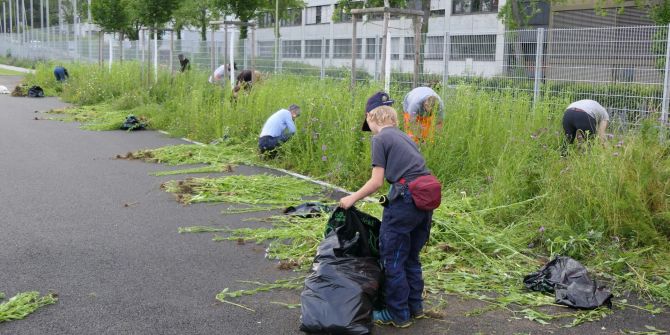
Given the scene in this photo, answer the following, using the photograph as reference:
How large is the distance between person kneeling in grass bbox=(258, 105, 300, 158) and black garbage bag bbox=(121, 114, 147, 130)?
6124 millimetres

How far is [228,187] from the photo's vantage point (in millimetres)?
9000

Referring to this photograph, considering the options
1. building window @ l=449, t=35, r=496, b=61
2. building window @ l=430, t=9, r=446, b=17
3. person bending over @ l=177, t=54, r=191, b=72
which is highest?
building window @ l=430, t=9, r=446, b=17

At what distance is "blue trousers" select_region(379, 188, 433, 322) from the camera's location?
4559 mm

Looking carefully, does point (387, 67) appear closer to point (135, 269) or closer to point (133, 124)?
point (135, 269)

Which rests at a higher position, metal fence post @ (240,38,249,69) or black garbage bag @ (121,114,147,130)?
metal fence post @ (240,38,249,69)

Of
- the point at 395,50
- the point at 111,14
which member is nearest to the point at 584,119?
the point at 395,50

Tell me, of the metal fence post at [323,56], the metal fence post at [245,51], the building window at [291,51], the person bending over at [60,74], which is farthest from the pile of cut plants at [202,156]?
the person bending over at [60,74]

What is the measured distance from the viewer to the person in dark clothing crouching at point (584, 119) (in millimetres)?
8414

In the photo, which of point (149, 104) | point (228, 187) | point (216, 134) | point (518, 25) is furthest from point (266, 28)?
point (228, 187)

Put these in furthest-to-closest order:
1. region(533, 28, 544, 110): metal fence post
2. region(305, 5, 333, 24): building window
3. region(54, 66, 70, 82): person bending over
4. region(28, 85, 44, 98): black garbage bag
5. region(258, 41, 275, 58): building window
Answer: region(305, 5, 333, 24): building window → region(54, 66, 70, 82): person bending over → region(28, 85, 44, 98): black garbage bag → region(258, 41, 275, 58): building window → region(533, 28, 544, 110): metal fence post

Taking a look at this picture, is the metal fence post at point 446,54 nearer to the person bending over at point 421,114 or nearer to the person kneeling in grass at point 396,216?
the person bending over at point 421,114

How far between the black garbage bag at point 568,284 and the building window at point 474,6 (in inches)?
1378

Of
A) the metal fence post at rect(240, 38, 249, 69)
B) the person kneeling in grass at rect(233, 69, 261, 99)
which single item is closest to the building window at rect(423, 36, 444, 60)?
the person kneeling in grass at rect(233, 69, 261, 99)

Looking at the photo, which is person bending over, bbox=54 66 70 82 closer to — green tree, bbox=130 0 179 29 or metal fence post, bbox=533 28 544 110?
green tree, bbox=130 0 179 29
